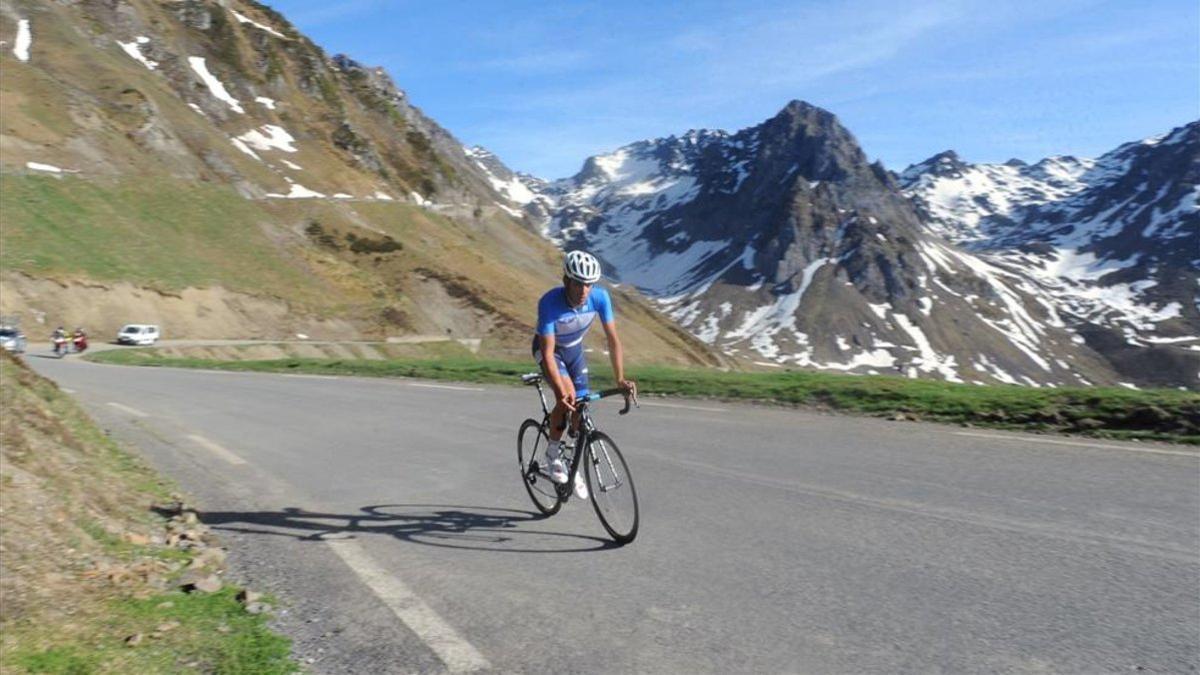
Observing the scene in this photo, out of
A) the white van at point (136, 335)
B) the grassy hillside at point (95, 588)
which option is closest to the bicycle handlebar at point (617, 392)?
Result: the grassy hillside at point (95, 588)

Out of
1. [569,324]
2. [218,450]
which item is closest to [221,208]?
[218,450]

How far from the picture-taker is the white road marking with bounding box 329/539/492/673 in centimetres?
464

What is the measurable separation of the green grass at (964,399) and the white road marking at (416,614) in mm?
9246

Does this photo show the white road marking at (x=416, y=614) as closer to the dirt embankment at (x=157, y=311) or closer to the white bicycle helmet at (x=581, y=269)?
the white bicycle helmet at (x=581, y=269)

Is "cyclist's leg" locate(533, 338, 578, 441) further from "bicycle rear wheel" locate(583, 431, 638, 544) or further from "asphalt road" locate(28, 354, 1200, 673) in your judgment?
"asphalt road" locate(28, 354, 1200, 673)

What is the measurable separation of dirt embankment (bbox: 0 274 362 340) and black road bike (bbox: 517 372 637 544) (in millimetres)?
51410

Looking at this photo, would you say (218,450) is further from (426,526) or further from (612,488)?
(612,488)

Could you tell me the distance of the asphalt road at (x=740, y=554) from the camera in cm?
472

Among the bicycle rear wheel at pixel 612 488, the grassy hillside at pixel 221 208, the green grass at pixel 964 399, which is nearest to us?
the bicycle rear wheel at pixel 612 488

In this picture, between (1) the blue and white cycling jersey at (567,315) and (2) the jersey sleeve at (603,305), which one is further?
(2) the jersey sleeve at (603,305)

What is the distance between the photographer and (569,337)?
25.0ft

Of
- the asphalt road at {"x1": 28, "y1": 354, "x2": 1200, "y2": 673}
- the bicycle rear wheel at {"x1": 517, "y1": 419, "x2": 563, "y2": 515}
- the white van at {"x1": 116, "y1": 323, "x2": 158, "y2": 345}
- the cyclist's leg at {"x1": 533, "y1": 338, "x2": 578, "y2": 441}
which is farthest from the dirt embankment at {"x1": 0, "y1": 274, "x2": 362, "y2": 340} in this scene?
the cyclist's leg at {"x1": 533, "y1": 338, "x2": 578, "y2": 441}

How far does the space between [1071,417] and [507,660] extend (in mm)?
10294

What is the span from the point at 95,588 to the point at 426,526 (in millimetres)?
2737
